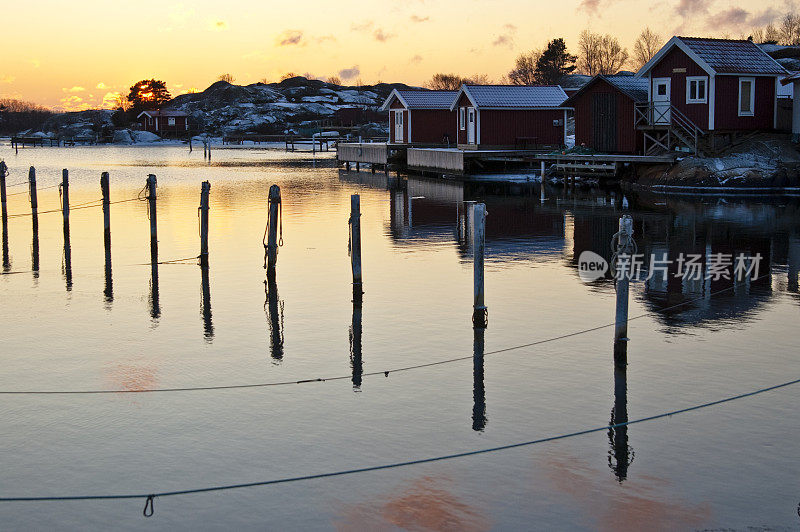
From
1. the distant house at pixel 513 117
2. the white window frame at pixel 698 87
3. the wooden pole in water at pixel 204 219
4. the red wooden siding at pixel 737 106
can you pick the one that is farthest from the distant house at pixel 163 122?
the wooden pole in water at pixel 204 219

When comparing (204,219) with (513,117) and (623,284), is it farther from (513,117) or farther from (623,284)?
(513,117)

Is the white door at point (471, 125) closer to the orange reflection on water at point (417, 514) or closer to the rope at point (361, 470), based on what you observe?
the rope at point (361, 470)

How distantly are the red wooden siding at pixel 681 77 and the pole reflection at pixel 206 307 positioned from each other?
98.2 feet

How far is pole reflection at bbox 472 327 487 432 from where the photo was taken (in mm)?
12359

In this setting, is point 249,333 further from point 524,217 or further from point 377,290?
point 524,217

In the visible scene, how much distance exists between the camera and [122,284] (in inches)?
865

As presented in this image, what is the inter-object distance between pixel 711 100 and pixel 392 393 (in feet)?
119

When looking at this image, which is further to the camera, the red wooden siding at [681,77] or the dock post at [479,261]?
the red wooden siding at [681,77]

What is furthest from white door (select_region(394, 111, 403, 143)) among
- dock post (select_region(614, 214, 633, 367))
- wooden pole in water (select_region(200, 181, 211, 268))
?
dock post (select_region(614, 214, 633, 367))

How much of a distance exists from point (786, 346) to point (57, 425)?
11345 mm

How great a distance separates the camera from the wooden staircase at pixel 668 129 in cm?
4509

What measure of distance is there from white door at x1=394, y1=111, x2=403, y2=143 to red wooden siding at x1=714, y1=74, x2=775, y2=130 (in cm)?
3062

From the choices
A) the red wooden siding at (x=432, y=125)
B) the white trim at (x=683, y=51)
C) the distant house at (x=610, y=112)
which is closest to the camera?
the white trim at (x=683, y=51)

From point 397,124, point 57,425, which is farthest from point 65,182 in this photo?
point 397,124
